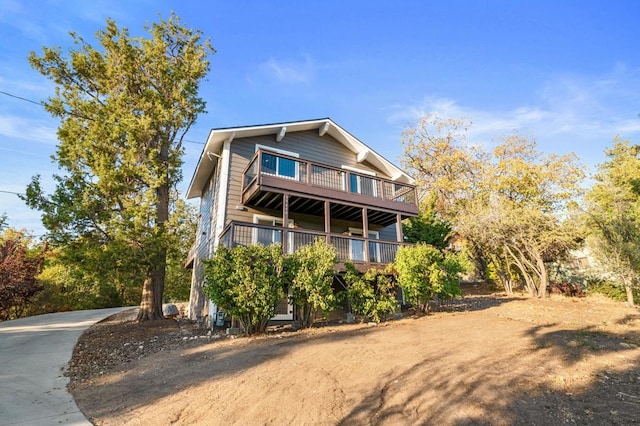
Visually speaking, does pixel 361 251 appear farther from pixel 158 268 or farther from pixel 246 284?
pixel 158 268

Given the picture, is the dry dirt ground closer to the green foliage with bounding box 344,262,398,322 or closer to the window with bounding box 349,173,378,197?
the green foliage with bounding box 344,262,398,322

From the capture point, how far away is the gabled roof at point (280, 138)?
13.5 m

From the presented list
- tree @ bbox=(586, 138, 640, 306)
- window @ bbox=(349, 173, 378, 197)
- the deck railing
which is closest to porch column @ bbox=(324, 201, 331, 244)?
the deck railing

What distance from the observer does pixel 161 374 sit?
6.21 metres

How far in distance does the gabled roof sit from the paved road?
842cm

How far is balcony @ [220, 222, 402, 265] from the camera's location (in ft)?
35.0

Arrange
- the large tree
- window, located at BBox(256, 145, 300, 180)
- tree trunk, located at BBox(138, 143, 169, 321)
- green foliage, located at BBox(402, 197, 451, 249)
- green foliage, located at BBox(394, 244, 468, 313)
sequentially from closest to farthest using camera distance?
green foliage, located at BBox(394, 244, 468, 313) → tree trunk, located at BBox(138, 143, 169, 321) → window, located at BBox(256, 145, 300, 180) → the large tree → green foliage, located at BBox(402, 197, 451, 249)

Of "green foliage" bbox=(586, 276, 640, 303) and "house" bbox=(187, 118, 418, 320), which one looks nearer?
"house" bbox=(187, 118, 418, 320)

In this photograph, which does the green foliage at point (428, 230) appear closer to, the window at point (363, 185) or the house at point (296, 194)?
the house at point (296, 194)

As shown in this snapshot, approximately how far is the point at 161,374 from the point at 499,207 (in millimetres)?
18122

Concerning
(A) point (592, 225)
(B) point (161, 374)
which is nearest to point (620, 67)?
(A) point (592, 225)

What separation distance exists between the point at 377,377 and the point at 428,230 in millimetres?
15818

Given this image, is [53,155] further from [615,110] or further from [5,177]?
[615,110]

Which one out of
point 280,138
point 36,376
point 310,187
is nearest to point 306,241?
point 310,187
